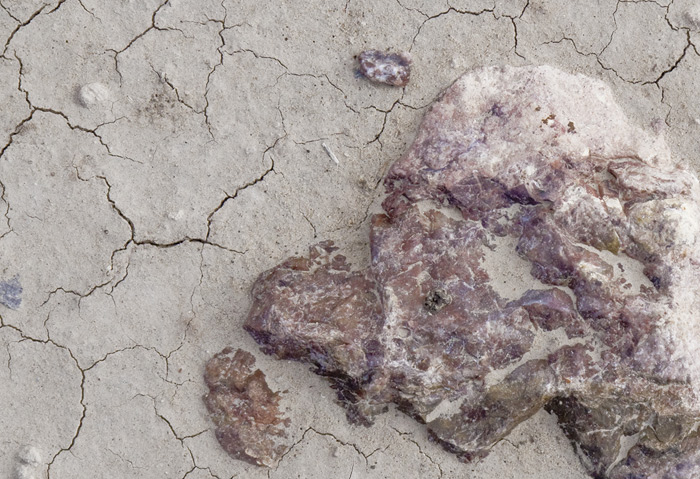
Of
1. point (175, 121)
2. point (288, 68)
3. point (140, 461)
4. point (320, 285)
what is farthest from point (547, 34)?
point (140, 461)

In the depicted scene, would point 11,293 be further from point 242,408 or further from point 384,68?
point 384,68

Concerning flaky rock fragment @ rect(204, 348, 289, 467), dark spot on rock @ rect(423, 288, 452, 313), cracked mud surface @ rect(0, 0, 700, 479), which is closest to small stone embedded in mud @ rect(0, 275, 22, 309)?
cracked mud surface @ rect(0, 0, 700, 479)

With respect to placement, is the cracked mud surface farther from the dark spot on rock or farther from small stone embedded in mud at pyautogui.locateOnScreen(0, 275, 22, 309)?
the dark spot on rock

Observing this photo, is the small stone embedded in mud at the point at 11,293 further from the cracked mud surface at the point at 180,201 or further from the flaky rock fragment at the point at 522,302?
the flaky rock fragment at the point at 522,302

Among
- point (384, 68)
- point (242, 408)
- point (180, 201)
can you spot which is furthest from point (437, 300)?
point (180, 201)

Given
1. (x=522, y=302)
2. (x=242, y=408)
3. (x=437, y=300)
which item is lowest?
(x=242, y=408)

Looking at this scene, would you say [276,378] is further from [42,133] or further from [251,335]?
[42,133]
